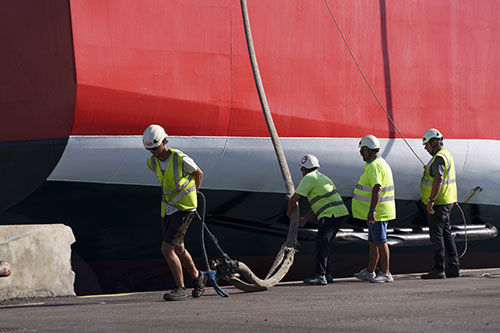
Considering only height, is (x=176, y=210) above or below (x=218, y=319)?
above

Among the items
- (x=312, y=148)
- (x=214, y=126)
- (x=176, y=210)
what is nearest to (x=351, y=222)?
(x=312, y=148)

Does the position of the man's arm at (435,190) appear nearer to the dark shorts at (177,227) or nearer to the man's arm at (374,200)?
the man's arm at (374,200)

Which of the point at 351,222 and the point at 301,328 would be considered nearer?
the point at 301,328

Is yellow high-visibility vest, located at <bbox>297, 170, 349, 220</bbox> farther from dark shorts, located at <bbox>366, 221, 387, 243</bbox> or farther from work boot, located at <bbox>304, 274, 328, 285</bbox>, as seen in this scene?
work boot, located at <bbox>304, 274, 328, 285</bbox>

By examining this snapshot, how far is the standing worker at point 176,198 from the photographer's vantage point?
644 centimetres

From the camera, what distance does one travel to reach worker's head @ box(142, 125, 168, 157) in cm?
638

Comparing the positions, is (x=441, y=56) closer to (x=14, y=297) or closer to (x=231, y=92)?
(x=231, y=92)

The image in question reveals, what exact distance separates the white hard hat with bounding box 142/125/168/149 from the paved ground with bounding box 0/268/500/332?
4.37ft

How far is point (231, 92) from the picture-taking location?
8375 mm

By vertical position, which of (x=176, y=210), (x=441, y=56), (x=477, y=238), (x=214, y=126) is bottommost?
(x=477, y=238)

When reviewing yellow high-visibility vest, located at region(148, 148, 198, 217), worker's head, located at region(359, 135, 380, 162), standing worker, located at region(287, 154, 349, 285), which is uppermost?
worker's head, located at region(359, 135, 380, 162)

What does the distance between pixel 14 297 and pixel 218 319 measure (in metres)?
2.49

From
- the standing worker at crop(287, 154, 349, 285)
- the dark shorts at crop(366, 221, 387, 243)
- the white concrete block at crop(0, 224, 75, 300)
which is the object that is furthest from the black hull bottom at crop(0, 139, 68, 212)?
the dark shorts at crop(366, 221, 387, 243)

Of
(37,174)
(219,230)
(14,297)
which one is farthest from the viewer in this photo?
(219,230)
